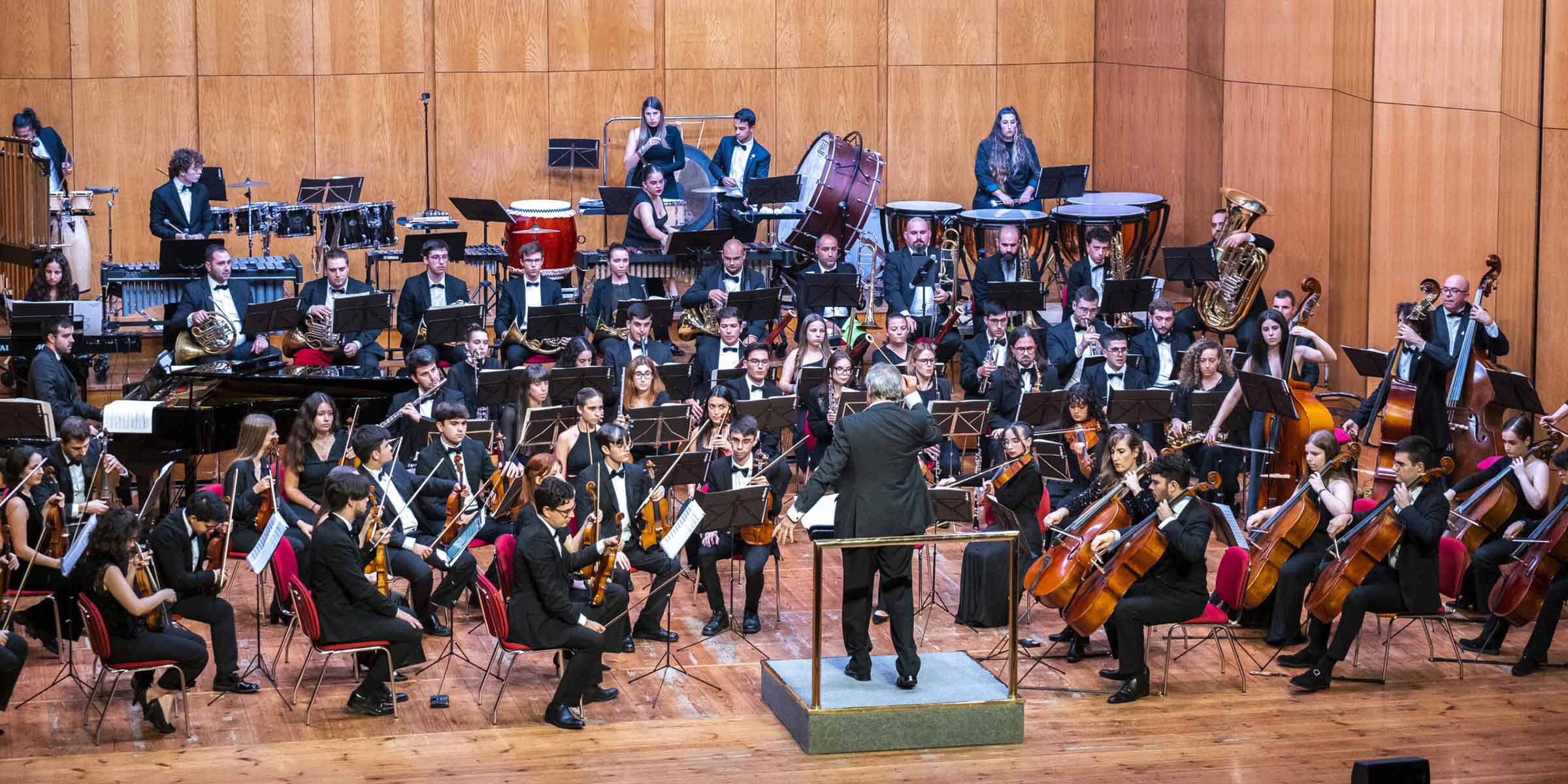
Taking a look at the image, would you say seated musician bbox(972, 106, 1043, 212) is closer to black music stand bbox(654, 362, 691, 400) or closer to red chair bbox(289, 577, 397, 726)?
black music stand bbox(654, 362, 691, 400)

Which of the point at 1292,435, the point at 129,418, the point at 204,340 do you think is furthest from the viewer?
the point at 204,340

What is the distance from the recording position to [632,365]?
1020 cm

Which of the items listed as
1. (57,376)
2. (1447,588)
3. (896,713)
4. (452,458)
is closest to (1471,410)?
(1447,588)

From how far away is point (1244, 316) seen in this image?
468 inches

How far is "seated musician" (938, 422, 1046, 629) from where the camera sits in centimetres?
887

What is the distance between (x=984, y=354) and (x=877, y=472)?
3971 millimetres

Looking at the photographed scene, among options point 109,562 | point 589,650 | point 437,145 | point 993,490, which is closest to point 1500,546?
point 993,490

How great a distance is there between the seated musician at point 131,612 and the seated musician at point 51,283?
4.42 metres

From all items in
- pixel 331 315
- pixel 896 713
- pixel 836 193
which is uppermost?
pixel 836 193

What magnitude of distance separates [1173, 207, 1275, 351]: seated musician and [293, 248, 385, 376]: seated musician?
502cm

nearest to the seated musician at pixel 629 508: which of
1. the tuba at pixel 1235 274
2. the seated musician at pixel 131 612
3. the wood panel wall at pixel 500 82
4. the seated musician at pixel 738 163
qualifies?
the seated musician at pixel 131 612

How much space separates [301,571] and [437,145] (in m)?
7.94

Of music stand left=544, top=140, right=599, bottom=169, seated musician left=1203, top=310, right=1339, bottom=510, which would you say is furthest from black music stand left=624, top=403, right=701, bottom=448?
music stand left=544, top=140, right=599, bottom=169

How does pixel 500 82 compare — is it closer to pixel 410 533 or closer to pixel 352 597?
pixel 410 533
